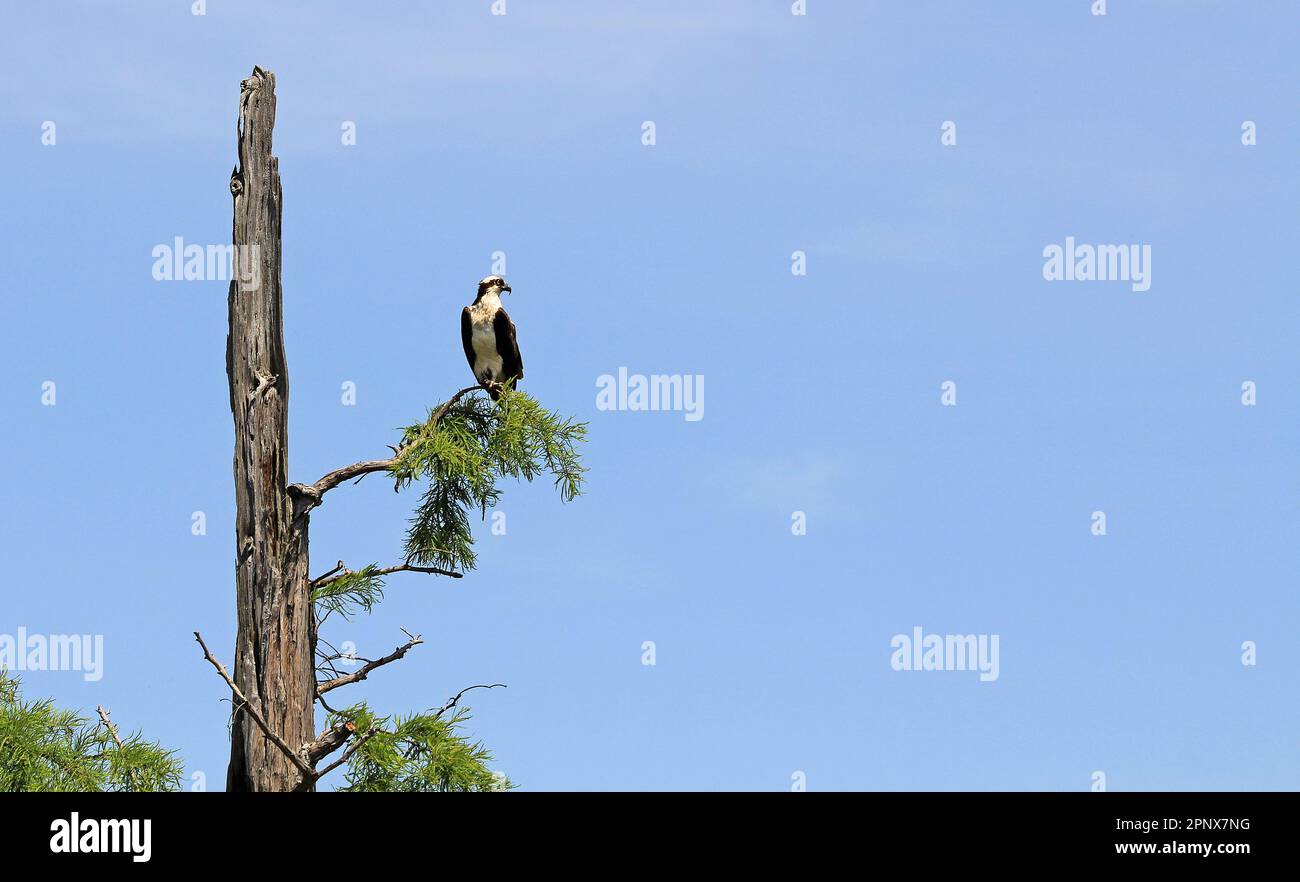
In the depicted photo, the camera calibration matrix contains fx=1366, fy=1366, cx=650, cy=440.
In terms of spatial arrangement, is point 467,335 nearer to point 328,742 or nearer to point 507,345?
point 507,345

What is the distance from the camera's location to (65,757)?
34.9 feet

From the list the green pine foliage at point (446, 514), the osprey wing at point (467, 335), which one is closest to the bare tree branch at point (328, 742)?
the green pine foliage at point (446, 514)

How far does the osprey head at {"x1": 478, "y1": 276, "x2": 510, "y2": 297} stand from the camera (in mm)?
11627

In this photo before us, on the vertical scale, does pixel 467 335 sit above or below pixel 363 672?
above

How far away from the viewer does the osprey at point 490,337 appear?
442 inches

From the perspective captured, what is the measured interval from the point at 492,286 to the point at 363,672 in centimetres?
364
